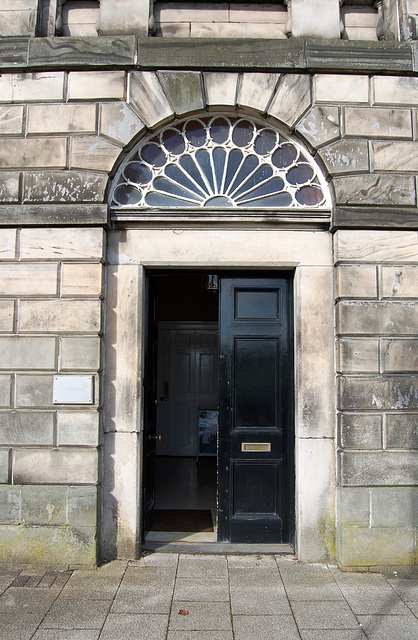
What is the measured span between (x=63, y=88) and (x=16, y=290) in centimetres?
221

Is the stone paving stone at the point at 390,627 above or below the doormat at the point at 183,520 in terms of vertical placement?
below

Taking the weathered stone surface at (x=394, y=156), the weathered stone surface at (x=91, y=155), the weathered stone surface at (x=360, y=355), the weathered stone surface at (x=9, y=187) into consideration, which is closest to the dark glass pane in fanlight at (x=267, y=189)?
the weathered stone surface at (x=394, y=156)

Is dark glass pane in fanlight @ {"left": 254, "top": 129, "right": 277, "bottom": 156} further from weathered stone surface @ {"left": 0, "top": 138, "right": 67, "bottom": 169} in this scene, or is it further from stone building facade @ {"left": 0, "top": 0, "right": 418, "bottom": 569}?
weathered stone surface @ {"left": 0, "top": 138, "right": 67, "bottom": 169}

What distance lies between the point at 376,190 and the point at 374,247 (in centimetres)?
60

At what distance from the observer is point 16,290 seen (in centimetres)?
475

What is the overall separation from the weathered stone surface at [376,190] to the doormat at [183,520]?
4052 mm

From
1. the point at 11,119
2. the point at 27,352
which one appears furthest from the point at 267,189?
the point at 27,352

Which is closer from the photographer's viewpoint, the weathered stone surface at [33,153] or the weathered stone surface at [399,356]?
the weathered stone surface at [399,356]

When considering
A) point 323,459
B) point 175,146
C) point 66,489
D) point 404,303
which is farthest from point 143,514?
point 175,146

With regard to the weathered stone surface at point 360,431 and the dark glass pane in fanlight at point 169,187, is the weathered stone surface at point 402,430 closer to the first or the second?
the weathered stone surface at point 360,431

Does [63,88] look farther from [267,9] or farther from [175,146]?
[267,9]

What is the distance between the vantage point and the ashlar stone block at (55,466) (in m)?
4.58

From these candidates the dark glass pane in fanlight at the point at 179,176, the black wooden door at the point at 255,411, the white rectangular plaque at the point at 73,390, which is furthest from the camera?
the dark glass pane in fanlight at the point at 179,176

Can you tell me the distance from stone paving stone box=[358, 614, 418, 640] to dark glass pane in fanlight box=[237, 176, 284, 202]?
4.01m
